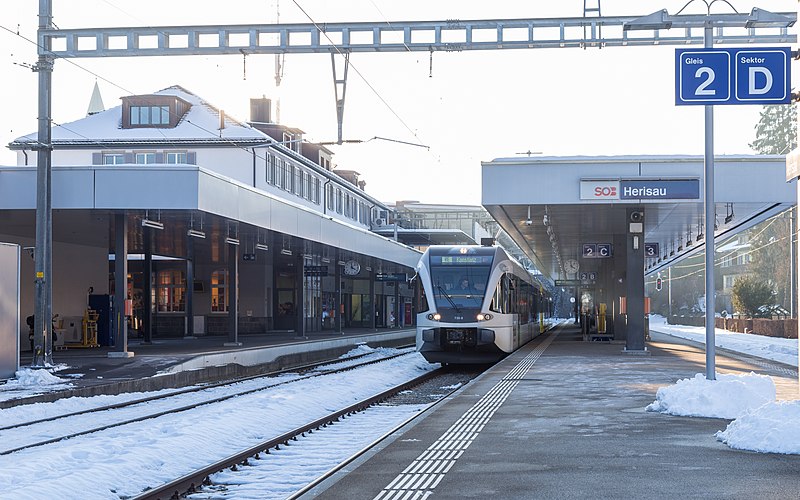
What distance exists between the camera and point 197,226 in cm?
2916

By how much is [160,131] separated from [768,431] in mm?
46979

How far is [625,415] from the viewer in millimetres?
12891

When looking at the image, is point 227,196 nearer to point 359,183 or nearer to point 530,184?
point 530,184

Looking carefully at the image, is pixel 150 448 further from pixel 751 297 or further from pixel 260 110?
pixel 260 110

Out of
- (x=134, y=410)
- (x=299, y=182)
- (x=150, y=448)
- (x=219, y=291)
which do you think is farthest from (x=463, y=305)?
(x=299, y=182)

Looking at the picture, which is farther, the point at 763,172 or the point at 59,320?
the point at 59,320

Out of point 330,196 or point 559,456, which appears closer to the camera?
point 559,456

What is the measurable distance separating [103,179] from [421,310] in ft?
28.7

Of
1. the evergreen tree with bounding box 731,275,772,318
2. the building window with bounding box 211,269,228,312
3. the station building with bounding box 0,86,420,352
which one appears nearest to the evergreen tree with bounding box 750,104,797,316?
the evergreen tree with bounding box 731,275,772,318

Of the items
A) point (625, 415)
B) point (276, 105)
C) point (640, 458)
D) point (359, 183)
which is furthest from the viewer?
point (359, 183)

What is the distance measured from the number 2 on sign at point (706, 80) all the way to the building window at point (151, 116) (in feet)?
142

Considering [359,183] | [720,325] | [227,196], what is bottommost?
[720,325]

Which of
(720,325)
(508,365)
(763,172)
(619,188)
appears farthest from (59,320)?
(720,325)

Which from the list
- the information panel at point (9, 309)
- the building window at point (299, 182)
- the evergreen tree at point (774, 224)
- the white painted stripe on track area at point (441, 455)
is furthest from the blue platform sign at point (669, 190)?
the evergreen tree at point (774, 224)
